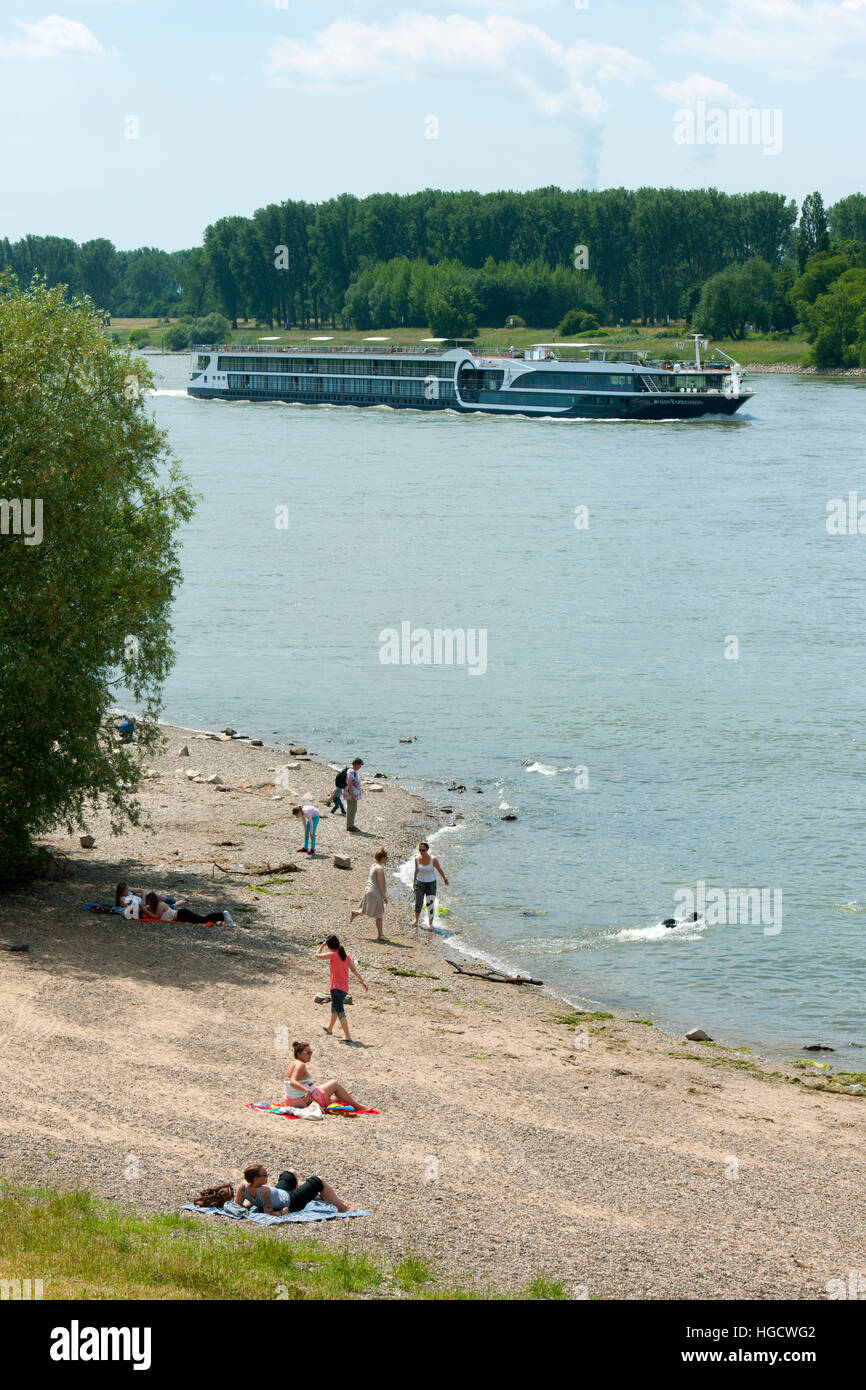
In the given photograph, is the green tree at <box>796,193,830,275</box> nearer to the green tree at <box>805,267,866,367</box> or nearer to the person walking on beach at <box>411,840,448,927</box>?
the green tree at <box>805,267,866,367</box>

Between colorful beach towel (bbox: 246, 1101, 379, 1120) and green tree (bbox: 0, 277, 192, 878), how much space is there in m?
8.32

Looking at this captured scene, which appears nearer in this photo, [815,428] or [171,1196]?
[171,1196]

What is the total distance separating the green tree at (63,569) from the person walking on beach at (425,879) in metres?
5.11

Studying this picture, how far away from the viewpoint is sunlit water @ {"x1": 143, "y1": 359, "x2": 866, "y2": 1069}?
27.5m

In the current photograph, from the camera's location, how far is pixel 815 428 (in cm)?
11506

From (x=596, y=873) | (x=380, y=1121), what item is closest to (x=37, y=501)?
(x=380, y=1121)

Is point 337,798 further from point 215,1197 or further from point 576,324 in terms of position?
point 576,324

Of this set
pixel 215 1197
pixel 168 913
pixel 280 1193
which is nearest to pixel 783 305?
pixel 168 913

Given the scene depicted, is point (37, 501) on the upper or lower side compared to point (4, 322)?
lower

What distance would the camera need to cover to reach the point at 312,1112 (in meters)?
17.0

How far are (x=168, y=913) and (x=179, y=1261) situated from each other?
1255 centimetres

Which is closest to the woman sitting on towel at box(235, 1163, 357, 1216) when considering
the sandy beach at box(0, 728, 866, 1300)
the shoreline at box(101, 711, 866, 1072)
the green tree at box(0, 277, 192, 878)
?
the sandy beach at box(0, 728, 866, 1300)
